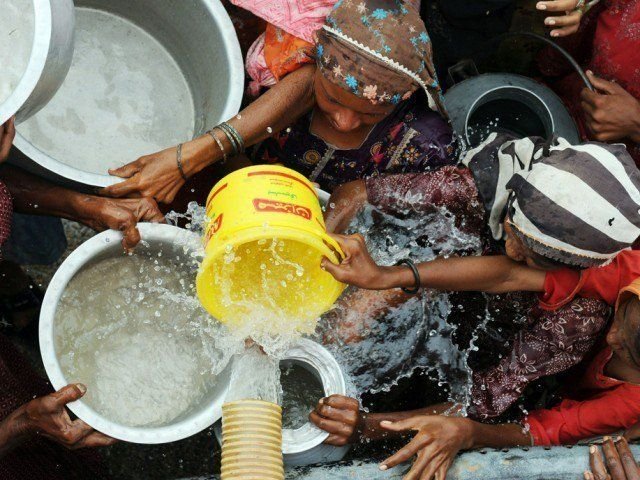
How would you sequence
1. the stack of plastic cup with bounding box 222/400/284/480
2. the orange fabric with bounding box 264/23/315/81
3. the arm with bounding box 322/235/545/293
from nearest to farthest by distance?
the stack of plastic cup with bounding box 222/400/284/480, the arm with bounding box 322/235/545/293, the orange fabric with bounding box 264/23/315/81

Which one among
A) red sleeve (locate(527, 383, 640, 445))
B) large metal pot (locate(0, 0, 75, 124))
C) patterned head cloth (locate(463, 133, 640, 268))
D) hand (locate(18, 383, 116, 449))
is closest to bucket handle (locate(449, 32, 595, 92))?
patterned head cloth (locate(463, 133, 640, 268))

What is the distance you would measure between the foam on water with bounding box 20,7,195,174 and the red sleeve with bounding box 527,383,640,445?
5.46ft

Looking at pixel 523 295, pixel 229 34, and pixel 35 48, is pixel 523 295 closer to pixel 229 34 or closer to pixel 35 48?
pixel 229 34

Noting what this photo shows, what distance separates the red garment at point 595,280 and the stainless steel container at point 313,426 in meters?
0.73

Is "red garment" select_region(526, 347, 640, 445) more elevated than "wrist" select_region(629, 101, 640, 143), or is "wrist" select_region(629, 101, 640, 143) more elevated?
"wrist" select_region(629, 101, 640, 143)

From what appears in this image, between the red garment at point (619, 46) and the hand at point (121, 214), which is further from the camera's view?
the red garment at point (619, 46)

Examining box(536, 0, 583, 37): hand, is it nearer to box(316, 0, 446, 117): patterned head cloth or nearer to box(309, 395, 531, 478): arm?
box(316, 0, 446, 117): patterned head cloth

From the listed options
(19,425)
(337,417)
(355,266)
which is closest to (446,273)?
(355,266)

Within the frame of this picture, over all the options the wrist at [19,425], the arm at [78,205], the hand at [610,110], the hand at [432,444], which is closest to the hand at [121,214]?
the arm at [78,205]

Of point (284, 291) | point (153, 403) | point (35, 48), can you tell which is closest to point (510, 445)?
point (284, 291)

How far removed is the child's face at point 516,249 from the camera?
2.24m

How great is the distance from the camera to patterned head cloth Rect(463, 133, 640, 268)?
204 cm

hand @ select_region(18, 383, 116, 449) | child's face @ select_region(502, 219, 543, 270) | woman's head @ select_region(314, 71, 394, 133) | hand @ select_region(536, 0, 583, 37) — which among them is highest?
hand @ select_region(536, 0, 583, 37)

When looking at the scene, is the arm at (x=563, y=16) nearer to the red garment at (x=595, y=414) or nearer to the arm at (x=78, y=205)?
the red garment at (x=595, y=414)
